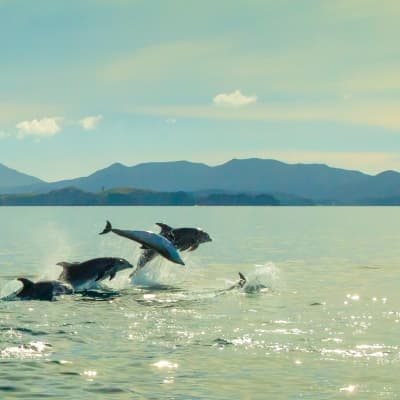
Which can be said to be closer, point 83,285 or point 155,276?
point 83,285

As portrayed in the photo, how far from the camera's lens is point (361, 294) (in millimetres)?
42219

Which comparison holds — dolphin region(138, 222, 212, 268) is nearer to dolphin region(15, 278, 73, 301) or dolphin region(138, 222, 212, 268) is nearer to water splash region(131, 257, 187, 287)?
water splash region(131, 257, 187, 287)

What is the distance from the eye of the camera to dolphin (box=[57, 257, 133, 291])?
129 ft

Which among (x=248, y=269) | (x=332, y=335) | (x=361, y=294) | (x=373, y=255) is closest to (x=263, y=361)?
(x=332, y=335)

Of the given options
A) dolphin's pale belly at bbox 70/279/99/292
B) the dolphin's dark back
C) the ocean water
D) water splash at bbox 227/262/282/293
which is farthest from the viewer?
water splash at bbox 227/262/282/293

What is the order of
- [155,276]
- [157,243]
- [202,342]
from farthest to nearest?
[155,276]
[157,243]
[202,342]

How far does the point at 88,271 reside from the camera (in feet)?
130

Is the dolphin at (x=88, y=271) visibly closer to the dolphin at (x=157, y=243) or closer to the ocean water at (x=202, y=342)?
the ocean water at (x=202, y=342)

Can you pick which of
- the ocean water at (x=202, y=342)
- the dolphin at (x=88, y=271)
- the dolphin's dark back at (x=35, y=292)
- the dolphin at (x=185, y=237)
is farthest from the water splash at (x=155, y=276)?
the dolphin's dark back at (x=35, y=292)

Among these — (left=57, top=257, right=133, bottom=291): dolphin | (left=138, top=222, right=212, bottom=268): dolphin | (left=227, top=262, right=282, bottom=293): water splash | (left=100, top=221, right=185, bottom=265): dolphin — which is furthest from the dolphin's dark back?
(left=227, top=262, right=282, bottom=293): water splash

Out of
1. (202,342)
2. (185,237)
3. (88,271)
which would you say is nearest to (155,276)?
(185,237)

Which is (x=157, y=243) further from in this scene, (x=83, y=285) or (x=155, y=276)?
(x=155, y=276)

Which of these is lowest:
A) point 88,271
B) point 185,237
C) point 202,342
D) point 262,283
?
point 202,342

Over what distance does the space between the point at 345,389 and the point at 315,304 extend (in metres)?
17.2
